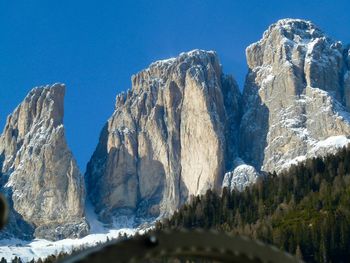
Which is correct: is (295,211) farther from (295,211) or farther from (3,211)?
(3,211)

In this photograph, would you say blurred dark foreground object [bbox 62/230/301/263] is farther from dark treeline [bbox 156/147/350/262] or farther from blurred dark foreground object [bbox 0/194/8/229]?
dark treeline [bbox 156/147/350/262]

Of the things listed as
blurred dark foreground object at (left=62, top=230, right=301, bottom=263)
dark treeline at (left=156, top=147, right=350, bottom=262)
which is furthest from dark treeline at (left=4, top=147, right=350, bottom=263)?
blurred dark foreground object at (left=62, top=230, right=301, bottom=263)

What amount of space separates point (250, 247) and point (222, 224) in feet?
335

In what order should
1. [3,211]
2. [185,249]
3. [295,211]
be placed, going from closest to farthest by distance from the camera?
[3,211]
[185,249]
[295,211]

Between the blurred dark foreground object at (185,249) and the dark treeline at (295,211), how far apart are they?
73.5 m

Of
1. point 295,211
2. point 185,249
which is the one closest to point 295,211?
point 295,211

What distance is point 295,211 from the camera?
328ft

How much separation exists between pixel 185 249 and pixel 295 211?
94.8 metres

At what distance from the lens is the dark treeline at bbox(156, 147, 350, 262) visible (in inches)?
3250

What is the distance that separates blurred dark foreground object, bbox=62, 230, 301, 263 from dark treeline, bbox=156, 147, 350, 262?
2893 inches

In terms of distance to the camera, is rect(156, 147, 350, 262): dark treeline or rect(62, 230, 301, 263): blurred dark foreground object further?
rect(156, 147, 350, 262): dark treeline

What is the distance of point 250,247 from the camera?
23.1 feet

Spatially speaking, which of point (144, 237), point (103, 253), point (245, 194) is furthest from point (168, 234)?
point (245, 194)

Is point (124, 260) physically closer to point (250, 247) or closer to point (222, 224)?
point (250, 247)
